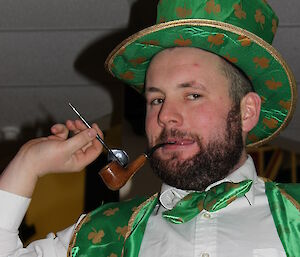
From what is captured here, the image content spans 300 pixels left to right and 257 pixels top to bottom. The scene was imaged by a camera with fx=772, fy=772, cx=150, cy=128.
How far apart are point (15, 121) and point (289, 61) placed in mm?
1525

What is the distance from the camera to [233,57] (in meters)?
1.89

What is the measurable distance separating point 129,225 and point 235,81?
44cm

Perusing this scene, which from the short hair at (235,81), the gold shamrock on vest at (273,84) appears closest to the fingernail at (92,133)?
the short hair at (235,81)

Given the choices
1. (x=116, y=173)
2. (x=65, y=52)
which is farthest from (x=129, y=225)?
(x=65, y=52)

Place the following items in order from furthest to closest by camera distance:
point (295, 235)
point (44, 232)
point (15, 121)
Result: point (15, 121) → point (44, 232) → point (295, 235)

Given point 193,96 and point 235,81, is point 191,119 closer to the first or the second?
point 193,96

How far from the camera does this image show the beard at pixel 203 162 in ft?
5.75

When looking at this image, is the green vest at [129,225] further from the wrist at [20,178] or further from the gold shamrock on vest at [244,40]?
the gold shamrock on vest at [244,40]

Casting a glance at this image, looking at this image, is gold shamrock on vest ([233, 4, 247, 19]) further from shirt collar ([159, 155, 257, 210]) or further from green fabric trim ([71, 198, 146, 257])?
green fabric trim ([71, 198, 146, 257])

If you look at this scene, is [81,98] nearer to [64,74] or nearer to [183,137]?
[64,74]

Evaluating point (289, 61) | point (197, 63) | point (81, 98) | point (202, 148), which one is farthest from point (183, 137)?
point (81, 98)

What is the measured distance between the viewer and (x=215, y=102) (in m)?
1.82

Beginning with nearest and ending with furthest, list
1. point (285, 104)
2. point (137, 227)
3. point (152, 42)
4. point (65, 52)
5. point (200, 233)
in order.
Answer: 1. point (200, 233)
2. point (137, 227)
3. point (152, 42)
4. point (285, 104)
5. point (65, 52)

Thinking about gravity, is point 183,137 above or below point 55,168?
above
